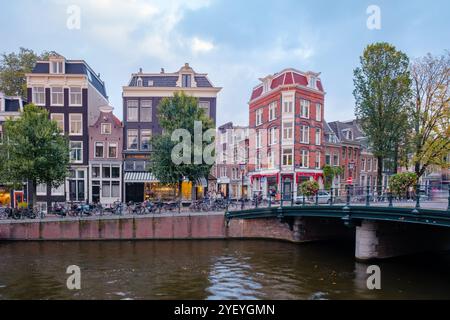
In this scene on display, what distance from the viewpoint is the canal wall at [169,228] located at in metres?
23.2

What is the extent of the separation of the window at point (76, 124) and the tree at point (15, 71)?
11.7 m

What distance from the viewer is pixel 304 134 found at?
119ft

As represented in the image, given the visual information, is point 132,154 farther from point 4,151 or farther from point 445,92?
point 445,92

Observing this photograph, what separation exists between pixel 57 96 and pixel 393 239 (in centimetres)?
3232

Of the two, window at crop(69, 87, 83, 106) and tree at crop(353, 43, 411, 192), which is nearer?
tree at crop(353, 43, 411, 192)

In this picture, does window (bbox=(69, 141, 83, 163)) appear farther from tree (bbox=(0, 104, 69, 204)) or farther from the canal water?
the canal water

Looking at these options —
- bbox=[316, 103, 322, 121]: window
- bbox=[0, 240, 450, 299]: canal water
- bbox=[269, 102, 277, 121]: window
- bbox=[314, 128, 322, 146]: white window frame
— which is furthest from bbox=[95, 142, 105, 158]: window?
bbox=[316, 103, 322, 121]: window

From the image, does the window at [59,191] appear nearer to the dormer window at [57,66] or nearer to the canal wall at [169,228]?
the canal wall at [169,228]

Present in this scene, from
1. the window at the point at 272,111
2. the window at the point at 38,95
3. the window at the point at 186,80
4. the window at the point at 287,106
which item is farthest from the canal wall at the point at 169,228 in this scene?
the window at the point at 272,111

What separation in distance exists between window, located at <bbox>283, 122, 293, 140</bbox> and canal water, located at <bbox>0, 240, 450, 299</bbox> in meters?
15.8

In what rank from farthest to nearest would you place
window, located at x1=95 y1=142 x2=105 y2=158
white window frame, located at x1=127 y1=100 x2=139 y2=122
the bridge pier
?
white window frame, located at x1=127 y1=100 x2=139 y2=122
window, located at x1=95 y1=142 x2=105 y2=158
the bridge pier

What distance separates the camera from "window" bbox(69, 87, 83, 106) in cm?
3347

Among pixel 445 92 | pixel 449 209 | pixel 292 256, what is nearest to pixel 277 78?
pixel 445 92
